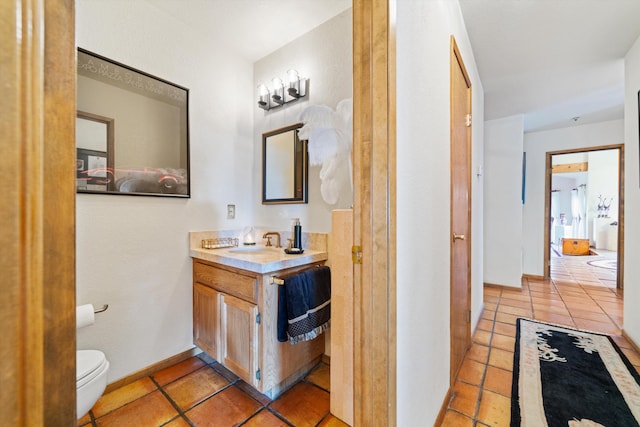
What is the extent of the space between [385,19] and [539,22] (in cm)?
192

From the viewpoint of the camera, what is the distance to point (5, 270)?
261 millimetres

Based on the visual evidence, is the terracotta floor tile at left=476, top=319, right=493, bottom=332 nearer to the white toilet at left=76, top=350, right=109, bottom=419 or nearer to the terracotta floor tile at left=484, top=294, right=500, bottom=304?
the terracotta floor tile at left=484, top=294, right=500, bottom=304

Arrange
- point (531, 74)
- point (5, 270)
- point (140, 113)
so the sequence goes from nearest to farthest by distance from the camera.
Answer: point (5, 270) < point (140, 113) < point (531, 74)

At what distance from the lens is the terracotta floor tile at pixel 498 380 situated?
1644mm

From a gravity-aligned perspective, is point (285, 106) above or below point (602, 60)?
below

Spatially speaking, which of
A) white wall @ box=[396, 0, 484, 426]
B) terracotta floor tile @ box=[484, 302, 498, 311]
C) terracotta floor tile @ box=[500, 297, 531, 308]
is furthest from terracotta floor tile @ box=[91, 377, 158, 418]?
terracotta floor tile @ box=[500, 297, 531, 308]

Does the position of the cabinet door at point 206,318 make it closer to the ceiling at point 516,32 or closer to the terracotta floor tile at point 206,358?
the terracotta floor tile at point 206,358

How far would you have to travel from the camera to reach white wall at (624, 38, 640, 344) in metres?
2.10

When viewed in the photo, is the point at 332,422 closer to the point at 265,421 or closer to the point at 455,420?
the point at 265,421

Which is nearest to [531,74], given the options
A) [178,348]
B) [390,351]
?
[390,351]

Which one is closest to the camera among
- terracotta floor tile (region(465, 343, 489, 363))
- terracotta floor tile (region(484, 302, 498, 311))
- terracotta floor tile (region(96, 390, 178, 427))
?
terracotta floor tile (region(96, 390, 178, 427))

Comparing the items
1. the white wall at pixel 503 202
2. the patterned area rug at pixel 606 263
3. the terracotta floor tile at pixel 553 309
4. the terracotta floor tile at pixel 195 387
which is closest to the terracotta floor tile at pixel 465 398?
the terracotta floor tile at pixel 195 387

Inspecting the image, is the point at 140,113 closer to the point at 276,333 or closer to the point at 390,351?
the point at 276,333

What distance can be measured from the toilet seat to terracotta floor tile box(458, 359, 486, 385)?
214 centimetres
